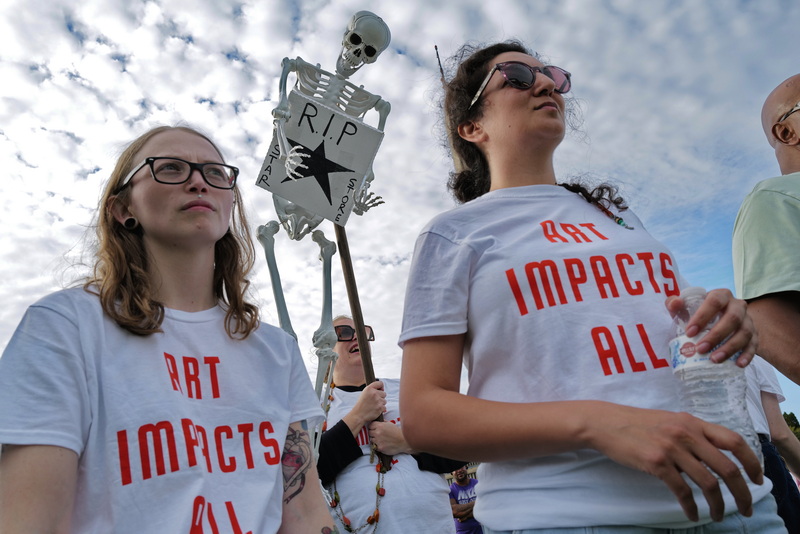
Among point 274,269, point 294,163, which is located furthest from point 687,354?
point 274,269

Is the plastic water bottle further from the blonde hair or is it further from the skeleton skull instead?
the skeleton skull

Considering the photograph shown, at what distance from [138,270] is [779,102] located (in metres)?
2.39

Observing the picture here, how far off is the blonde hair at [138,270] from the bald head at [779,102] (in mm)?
2051

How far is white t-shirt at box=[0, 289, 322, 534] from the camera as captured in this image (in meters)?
1.33

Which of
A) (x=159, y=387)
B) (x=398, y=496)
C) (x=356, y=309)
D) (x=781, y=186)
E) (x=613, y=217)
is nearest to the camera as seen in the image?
(x=159, y=387)

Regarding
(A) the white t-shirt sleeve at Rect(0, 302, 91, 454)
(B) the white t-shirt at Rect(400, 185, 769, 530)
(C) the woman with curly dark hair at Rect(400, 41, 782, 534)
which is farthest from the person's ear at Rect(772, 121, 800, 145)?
(A) the white t-shirt sleeve at Rect(0, 302, 91, 454)

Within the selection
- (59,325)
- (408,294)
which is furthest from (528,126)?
(59,325)

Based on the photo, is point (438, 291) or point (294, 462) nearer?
point (438, 291)

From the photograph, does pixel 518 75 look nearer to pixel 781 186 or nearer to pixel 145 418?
pixel 781 186

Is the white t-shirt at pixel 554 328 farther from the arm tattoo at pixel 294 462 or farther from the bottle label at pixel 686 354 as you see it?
the arm tattoo at pixel 294 462

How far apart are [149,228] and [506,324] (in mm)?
1112

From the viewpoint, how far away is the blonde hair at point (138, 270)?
1.60 meters

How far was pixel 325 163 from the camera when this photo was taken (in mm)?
3746

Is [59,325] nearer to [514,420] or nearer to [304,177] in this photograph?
[514,420]
